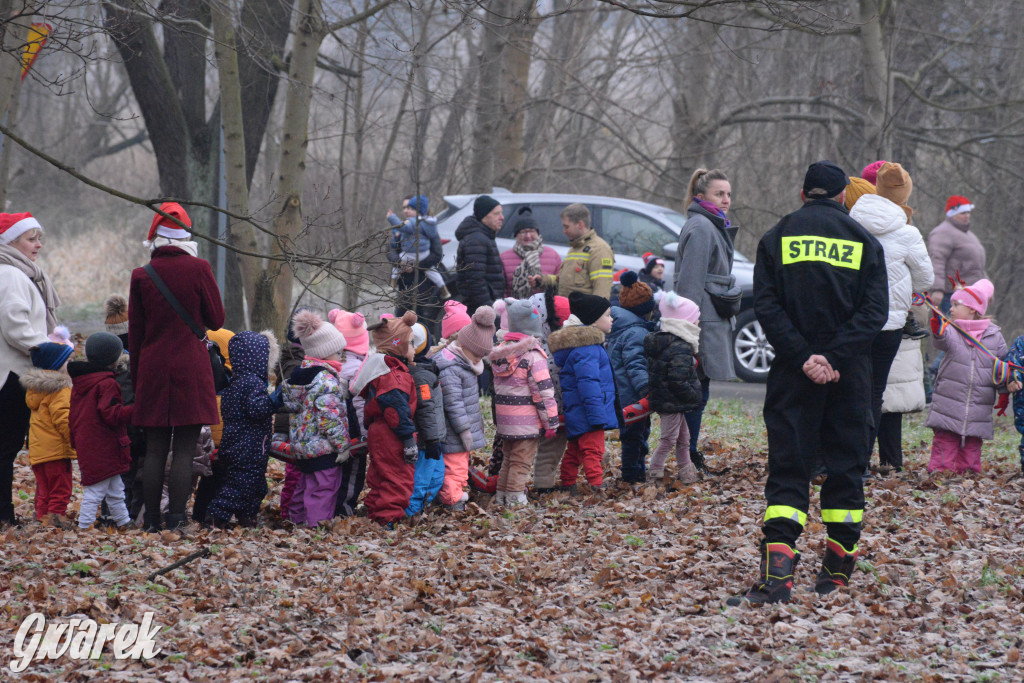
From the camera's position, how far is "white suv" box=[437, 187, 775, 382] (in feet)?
42.6

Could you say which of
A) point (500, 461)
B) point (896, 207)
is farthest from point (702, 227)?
point (500, 461)

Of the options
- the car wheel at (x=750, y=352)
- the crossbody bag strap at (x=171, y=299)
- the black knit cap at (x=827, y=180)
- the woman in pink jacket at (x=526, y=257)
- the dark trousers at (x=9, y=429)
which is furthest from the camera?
the car wheel at (x=750, y=352)

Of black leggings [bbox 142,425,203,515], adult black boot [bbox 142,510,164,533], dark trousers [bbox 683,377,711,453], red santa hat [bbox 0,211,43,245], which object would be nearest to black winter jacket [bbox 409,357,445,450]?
black leggings [bbox 142,425,203,515]

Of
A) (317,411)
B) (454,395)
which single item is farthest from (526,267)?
(317,411)

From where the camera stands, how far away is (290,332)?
25.1ft

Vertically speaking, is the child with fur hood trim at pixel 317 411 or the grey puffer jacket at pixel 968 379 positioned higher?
the grey puffer jacket at pixel 968 379

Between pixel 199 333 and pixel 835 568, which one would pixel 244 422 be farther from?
pixel 835 568

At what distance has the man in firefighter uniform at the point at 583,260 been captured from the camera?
375 inches

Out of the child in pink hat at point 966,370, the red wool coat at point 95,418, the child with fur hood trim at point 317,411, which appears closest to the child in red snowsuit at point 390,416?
the child with fur hood trim at point 317,411

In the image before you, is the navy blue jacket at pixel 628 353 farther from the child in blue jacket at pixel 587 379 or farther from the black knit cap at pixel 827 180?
the black knit cap at pixel 827 180

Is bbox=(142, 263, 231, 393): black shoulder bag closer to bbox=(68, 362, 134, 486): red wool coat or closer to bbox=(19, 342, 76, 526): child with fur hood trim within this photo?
bbox=(68, 362, 134, 486): red wool coat

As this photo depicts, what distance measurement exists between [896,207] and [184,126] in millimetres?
9081

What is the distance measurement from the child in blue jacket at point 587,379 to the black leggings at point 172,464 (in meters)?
2.57

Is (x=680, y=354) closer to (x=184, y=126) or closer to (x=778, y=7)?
(x=778, y=7)
